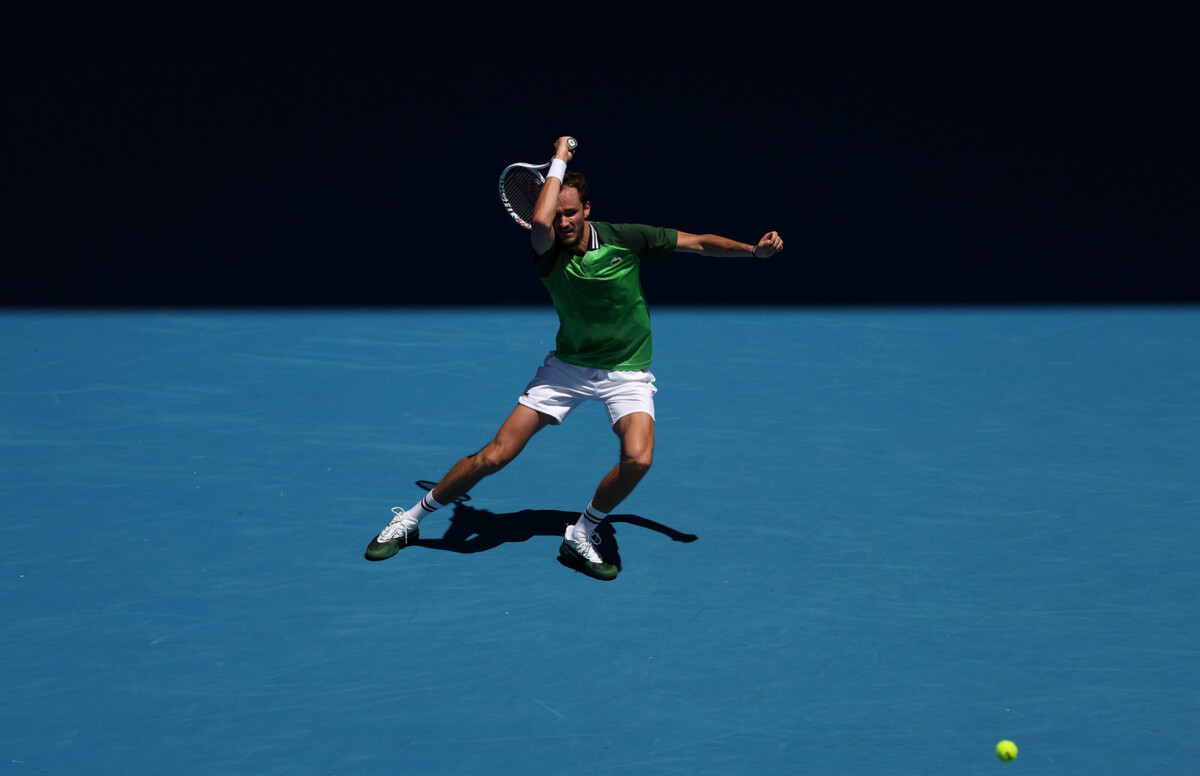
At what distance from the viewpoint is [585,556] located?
573cm

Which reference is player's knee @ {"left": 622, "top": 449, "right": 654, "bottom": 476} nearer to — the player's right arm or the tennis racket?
the player's right arm

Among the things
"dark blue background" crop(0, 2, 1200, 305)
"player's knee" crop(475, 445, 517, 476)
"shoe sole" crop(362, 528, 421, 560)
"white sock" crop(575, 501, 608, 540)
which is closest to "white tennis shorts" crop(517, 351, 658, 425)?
"player's knee" crop(475, 445, 517, 476)

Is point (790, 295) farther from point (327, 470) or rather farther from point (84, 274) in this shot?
point (84, 274)

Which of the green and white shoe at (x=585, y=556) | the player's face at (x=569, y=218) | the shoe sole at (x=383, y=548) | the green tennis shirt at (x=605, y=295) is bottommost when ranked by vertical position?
the shoe sole at (x=383, y=548)

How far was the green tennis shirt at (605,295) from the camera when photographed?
562cm

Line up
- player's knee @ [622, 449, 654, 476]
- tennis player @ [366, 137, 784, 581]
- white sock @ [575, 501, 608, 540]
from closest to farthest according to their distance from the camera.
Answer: player's knee @ [622, 449, 654, 476]
tennis player @ [366, 137, 784, 581]
white sock @ [575, 501, 608, 540]

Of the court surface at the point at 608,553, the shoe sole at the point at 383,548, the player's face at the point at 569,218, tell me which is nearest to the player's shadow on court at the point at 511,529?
the court surface at the point at 608,553

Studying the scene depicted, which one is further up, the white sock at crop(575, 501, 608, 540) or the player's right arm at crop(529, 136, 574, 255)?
the player's right arm at crop(529, 136, 574, 255)

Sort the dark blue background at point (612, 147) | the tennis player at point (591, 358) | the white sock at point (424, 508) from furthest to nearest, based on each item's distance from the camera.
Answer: the dark blue background at point (612, 147), the white sock at point (424, 508), the tennis player at point (591, 358)

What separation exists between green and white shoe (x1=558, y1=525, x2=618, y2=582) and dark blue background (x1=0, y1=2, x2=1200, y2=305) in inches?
156

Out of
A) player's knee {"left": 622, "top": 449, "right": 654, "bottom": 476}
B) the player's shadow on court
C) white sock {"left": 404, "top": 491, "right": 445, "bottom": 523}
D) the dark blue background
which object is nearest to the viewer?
player's knee {"left": 622, "top": 449, "right": 654, "bottom": 476}

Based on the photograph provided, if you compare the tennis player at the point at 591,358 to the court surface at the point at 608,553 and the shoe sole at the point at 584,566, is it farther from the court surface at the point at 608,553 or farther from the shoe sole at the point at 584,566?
the court surface at the point at 608,553

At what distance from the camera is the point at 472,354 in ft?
27.6

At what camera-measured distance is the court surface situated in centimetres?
461
